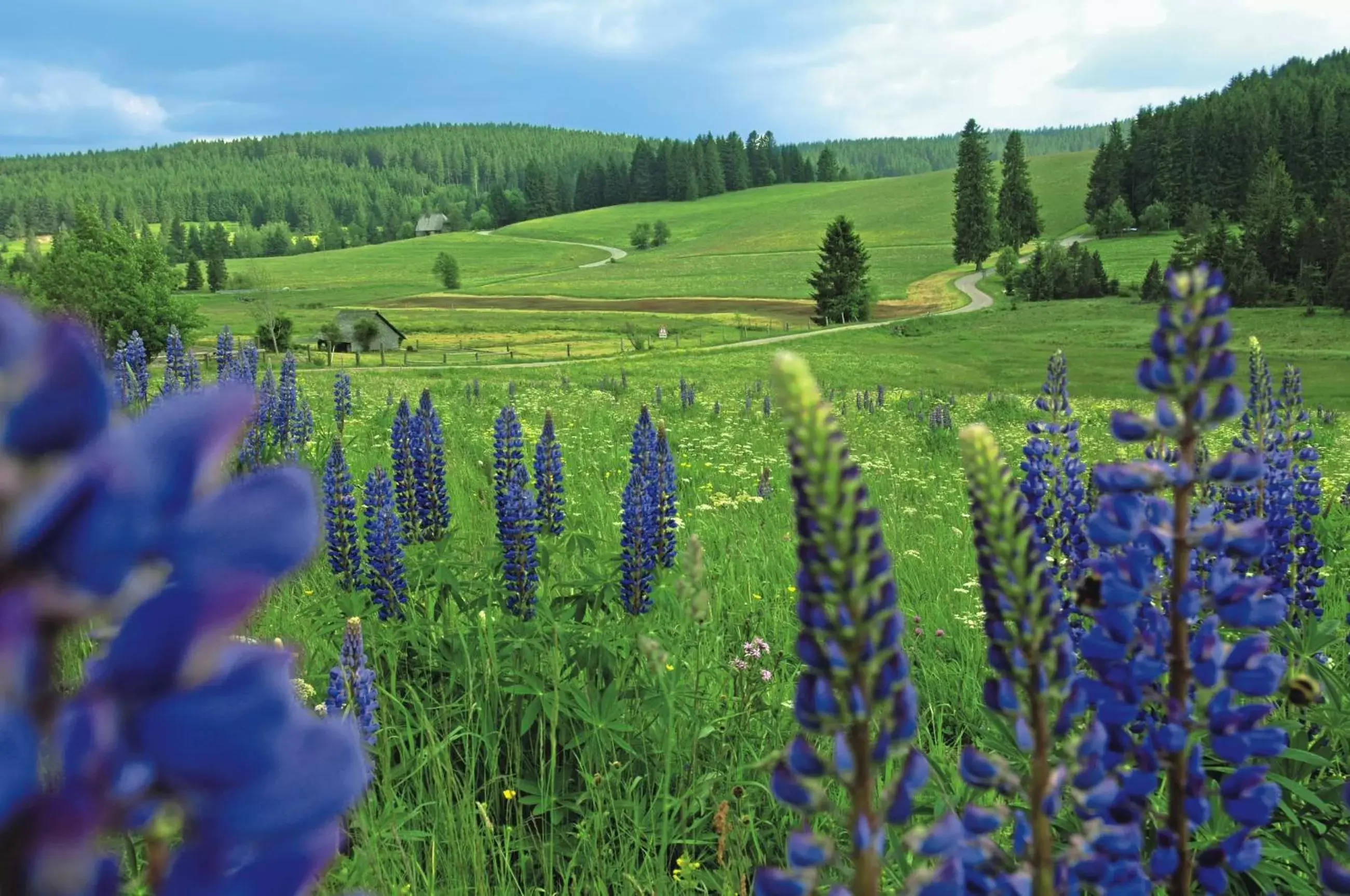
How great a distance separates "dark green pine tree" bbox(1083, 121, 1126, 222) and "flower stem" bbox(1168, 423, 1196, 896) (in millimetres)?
100133

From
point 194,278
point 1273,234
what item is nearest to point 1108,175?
point 1273,234

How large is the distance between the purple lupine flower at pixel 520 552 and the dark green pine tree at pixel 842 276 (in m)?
57.4

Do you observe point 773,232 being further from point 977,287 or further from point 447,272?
point 977,287

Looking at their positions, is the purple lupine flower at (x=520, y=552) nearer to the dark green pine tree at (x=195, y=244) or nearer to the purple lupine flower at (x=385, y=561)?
the purple lupine flower at (x=385, y=561)

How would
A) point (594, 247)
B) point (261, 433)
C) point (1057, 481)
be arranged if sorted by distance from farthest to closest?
1. point (594, 247)
2. point (261, 433)
3. point (1057, 481)

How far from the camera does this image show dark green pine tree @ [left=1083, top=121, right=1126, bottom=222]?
301 ft

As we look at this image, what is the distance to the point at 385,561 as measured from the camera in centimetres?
432

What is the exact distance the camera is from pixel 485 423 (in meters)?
13.2

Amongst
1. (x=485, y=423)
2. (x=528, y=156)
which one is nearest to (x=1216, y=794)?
(x=485, y=423)

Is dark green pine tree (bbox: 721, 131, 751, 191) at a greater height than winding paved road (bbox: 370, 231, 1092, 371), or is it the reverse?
dark green pine tree (bbox: 721, 131, 751, 191)

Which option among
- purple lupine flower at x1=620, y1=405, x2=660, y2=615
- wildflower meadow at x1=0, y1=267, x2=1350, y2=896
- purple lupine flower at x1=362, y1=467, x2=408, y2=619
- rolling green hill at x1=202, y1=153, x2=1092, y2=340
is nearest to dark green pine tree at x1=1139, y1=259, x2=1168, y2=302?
rolling green hill at x1=202, y1=153, x2=1092, y2=340

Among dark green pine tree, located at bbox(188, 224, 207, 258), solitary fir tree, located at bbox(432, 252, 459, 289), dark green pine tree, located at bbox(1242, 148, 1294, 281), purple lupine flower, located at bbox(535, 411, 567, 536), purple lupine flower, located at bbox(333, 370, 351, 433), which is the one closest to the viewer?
purple lupine flower, located at bbox(535, 411, 567, 536)

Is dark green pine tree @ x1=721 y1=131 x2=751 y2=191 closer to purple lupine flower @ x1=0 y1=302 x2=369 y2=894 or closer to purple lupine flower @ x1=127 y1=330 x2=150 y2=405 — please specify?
purple lupine flower @ x1=127 y1=330 x2=150 y2=405

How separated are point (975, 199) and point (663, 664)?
280 feet
